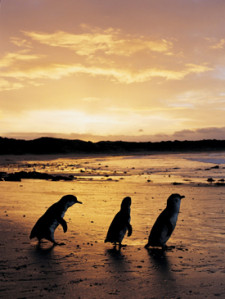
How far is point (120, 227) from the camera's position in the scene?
789cm

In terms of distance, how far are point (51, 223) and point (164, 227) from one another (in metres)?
2.21

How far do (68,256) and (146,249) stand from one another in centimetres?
147

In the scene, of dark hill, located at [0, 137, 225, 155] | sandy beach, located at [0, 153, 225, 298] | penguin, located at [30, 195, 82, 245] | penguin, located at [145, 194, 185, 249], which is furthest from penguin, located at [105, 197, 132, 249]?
dark hill, located at [0, 137, 225, 155]

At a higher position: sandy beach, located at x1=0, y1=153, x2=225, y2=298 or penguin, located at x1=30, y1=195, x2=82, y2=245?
penguin, located at x1=30, y1=195, x2=82, y2=245

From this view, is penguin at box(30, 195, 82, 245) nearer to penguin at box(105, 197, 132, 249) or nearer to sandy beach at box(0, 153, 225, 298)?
sandy beach at box(0, 153, 225, 298)

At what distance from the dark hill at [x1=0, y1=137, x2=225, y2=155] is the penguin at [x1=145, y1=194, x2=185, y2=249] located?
84955mm

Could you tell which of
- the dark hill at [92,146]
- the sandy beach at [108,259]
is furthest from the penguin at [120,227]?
the dark hill at [92,146]

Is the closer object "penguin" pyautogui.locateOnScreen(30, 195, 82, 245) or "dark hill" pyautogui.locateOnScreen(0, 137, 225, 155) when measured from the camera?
"penguin" pyautogui.locateOnScreen(30, 195, 82, 245)

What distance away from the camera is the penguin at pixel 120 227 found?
7672mm

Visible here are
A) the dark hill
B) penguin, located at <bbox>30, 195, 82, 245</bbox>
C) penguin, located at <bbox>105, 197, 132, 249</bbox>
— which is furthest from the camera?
the dark hill

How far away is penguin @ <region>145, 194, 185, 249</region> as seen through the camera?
742 centimetres

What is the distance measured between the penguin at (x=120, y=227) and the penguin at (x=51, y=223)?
0.98m

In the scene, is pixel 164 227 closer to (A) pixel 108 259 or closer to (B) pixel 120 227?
(B) pixel 120 227

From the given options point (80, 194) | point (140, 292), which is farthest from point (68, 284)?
point (80, 194)
